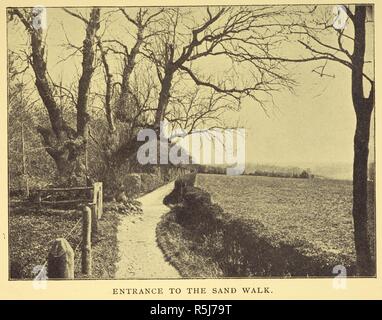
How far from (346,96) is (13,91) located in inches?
114

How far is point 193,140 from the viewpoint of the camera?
4.59 metres

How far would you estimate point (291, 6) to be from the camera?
4504 millimetres

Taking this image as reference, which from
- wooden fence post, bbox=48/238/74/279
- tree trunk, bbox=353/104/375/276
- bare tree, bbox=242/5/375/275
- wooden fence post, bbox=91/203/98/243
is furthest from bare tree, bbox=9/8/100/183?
tree trunk, bbox=353/104/375/276

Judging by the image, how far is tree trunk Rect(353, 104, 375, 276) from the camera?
4434 millimetres

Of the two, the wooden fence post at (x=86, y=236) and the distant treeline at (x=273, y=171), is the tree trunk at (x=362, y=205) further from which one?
the wooden fence post at (x=86, y=236)

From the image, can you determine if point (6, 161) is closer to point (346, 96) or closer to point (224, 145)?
point (224, 145)

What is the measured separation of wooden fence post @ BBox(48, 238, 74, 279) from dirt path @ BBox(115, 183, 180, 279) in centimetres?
41

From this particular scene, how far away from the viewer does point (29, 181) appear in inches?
177

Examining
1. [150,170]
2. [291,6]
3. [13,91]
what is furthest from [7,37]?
[291,6]

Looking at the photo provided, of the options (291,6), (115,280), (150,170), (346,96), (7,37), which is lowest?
(115,280)

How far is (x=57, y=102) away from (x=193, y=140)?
1238 millimetres

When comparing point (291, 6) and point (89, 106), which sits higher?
point (291, 6)

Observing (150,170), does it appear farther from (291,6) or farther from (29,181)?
(291,6)
